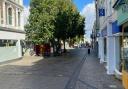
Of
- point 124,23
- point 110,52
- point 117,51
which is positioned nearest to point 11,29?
point 110,52

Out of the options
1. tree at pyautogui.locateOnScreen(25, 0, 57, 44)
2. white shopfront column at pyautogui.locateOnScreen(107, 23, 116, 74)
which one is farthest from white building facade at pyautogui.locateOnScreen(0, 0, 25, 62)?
white shopfront column at pyautogui.locateOnScreen(107, 23, 116, 74)

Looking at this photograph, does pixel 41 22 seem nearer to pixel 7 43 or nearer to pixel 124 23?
pixel 7 43

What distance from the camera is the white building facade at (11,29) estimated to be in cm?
3583

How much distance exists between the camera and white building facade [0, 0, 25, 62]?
35.8m

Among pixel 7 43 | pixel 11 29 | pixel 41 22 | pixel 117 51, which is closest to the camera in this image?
pixel 117 51

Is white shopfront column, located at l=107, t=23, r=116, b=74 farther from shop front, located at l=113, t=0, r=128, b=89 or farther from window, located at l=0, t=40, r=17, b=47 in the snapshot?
window, located at l=0, t=40, r=17, b=47

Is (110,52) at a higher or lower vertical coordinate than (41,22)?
lower

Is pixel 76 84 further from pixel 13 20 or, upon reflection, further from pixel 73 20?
pixel 73 20

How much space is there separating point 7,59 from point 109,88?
860 inches

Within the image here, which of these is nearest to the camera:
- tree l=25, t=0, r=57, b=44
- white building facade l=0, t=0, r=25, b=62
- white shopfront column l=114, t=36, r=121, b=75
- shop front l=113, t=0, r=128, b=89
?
shop front l=113, t=0, r=128, b=89

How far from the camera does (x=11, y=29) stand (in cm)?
3856

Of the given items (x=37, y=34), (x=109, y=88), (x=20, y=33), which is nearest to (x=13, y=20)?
(x=20, y=33)

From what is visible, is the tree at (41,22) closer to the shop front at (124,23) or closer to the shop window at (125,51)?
the shop window at (125,51)

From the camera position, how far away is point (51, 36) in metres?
47.0
